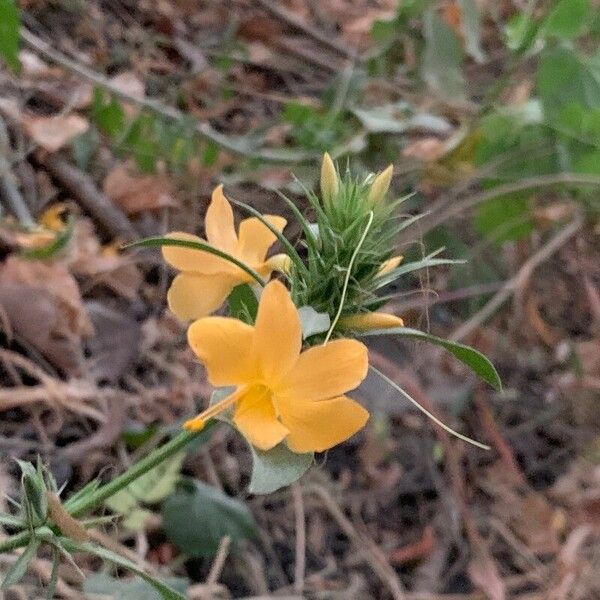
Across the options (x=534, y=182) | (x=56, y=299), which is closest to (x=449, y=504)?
(x=534, y=182)

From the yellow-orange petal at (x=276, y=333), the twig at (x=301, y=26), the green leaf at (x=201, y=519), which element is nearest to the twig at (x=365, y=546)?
the green leaf at (x=201, y=519)

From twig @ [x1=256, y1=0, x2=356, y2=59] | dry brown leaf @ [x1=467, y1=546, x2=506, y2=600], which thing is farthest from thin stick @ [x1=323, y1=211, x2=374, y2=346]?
twig @ [x1=256, y1=0, x2=356, y2=59]

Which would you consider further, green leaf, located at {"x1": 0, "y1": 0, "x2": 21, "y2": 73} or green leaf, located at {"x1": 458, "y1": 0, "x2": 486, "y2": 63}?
green leaf, located at {"x1": 458, "y1": 0, "x2": 486, "y2": 63}

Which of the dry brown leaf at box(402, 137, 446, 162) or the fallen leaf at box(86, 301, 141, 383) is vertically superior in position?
the dry brown leaf at box(402, 137, 446, 162)

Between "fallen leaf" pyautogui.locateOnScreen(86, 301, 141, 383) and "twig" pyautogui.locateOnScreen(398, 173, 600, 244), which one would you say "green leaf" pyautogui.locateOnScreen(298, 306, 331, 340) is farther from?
"twig" pyautogui.locateOnScreen(398, 173, 600, 244)

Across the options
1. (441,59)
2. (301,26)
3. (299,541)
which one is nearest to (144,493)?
(299,541)

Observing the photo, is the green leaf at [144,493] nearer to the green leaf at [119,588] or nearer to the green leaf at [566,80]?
the green leaf at [119,588]

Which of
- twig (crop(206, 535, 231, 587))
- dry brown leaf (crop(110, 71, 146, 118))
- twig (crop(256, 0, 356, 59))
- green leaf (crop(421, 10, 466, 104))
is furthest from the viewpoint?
twig (crop(256, 0, 356, 59))
